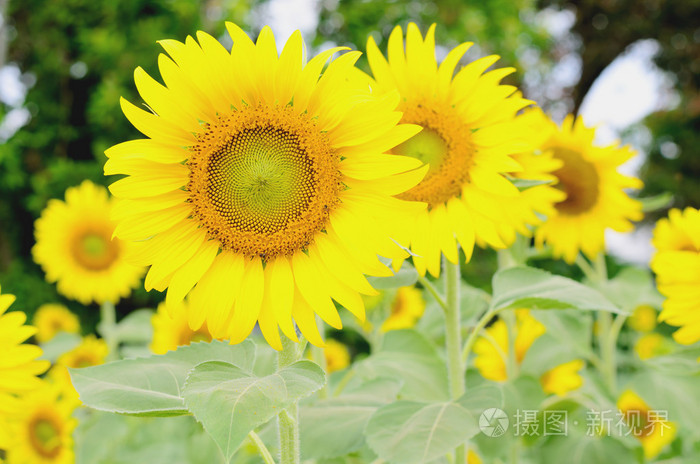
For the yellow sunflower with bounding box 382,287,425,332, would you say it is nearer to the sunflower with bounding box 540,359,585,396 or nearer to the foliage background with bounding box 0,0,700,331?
the sunflower with bounding box 540,359,585,396

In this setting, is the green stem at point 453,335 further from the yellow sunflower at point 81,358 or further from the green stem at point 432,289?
the yellow sunflower at point 81,358

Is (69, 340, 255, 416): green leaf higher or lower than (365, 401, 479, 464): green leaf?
higher

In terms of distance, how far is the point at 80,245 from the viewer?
3074 millimetres

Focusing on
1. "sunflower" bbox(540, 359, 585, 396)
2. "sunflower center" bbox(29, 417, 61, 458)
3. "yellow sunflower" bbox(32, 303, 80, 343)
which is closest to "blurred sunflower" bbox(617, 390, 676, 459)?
"sunflower" bbox(540, 359, 585, 396)

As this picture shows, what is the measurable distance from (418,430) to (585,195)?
1.34 metres

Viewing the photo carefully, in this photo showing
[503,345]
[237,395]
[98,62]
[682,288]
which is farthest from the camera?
[98,62]

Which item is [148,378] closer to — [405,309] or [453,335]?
[453,335]

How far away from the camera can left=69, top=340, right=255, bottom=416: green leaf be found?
1.05m

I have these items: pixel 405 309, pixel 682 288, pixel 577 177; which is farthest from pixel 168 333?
pixel 682 288

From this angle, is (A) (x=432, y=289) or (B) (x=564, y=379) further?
(B) (x=564, y=379)

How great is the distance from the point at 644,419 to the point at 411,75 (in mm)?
1748

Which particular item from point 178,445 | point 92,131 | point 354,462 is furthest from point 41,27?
point 354,462

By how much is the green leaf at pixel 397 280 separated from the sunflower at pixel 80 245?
6.62 ft

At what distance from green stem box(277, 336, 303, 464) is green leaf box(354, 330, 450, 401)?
461 millimetres
